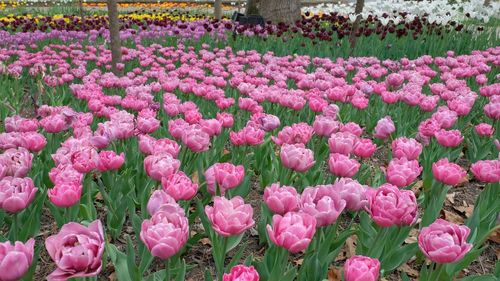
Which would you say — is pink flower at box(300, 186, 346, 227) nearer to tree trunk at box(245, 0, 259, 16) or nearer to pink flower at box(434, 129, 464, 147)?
pink flower at box(434, 129, 464, 147)

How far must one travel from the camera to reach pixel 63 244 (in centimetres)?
127

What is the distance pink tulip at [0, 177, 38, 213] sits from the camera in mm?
1657

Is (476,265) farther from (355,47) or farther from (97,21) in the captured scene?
(97,21)

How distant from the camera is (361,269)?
1.31 metres

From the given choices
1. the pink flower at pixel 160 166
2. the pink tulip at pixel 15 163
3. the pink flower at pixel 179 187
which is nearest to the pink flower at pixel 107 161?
the pink flower at pixel 160 166

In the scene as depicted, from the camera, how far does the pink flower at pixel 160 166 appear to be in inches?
75.7

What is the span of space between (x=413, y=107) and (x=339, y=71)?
3.81ft

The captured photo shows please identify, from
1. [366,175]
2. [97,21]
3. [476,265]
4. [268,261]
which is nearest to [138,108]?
[366,175]

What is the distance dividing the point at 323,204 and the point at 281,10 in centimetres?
1139

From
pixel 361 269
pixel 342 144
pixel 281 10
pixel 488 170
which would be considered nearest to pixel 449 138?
pixel 488 170

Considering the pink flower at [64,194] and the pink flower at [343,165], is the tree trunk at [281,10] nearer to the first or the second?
the pink flower at [343,165]

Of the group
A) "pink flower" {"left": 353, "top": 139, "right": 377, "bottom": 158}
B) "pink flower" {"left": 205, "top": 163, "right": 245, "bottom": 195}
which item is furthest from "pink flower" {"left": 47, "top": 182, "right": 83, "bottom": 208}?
"pink flower" {"left": 353, "top": 139, "right": 377, "bottom": 158}

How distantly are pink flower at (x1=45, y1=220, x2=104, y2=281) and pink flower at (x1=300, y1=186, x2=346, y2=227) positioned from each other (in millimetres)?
670

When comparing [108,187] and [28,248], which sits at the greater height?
[28,248]
